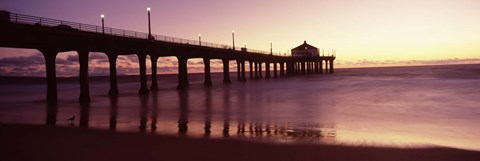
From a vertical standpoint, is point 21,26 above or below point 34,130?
above

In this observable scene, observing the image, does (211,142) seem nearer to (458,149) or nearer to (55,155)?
(55,155)

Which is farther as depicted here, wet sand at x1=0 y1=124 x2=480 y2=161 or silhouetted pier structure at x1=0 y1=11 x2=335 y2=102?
silhouetted pier structure at x1=0 y1=11 x2=335 y2=102

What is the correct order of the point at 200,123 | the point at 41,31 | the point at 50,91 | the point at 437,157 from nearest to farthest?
the point at 437,157 → the point at 200,123 → the point at 41,31 → the point at 50,91

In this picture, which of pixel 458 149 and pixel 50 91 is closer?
pixel 458 149

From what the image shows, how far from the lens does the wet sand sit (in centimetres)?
867

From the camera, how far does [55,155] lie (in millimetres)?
9117

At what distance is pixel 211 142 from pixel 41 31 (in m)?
16.6

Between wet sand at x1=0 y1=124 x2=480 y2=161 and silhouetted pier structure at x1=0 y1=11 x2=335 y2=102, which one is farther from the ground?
silhouetted pier structure at x1=0 y1=11 x2=335 y2=102

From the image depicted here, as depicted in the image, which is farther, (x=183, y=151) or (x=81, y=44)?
(x=81, y=44)

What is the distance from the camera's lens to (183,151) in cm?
935

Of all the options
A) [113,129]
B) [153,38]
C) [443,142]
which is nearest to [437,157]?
[443,142]

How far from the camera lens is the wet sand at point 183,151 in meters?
8.67

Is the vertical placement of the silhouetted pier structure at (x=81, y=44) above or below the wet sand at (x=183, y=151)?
above

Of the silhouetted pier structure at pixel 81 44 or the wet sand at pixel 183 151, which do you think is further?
the silhouetted pier structure at pixel 81 44
